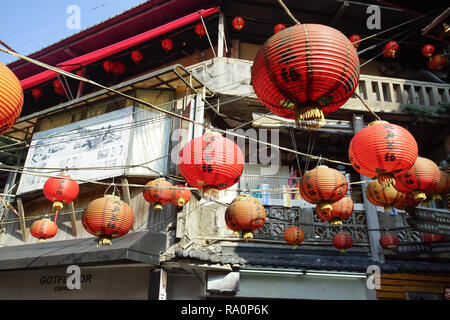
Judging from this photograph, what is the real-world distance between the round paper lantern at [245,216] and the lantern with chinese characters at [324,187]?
3.63ft

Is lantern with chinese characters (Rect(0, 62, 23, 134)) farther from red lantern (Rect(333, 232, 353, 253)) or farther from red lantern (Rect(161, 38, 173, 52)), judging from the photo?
red lantern (Rect(161, 38, 173, 52))

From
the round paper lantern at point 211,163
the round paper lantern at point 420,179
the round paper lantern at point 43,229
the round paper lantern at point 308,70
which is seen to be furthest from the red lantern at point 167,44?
the round paper lantern at point 308,70

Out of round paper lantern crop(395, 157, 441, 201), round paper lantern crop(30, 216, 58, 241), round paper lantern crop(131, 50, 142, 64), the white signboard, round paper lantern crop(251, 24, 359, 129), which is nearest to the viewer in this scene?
round paper lantern crop(251, 24, 359, 129)

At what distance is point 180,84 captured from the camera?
11.0m

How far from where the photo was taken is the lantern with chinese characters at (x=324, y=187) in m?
6.02

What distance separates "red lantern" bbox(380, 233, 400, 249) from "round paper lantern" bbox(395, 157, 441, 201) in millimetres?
3229

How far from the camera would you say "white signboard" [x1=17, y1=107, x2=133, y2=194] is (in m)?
10.3

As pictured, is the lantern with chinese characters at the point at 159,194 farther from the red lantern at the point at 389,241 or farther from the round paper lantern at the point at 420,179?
the red lantern at the point at 389,241

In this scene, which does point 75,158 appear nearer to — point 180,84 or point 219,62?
point 180,84

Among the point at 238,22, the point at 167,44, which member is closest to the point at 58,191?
the point at 167,44

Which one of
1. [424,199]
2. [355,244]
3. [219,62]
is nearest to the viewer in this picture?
[424,199]

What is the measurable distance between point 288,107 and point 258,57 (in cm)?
66

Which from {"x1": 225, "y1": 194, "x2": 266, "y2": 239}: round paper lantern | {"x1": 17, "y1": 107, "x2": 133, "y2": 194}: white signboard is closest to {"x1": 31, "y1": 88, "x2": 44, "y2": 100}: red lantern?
{"x1": 17, "y1": 107, "x2": 133, "y2": 194}: white signboard
